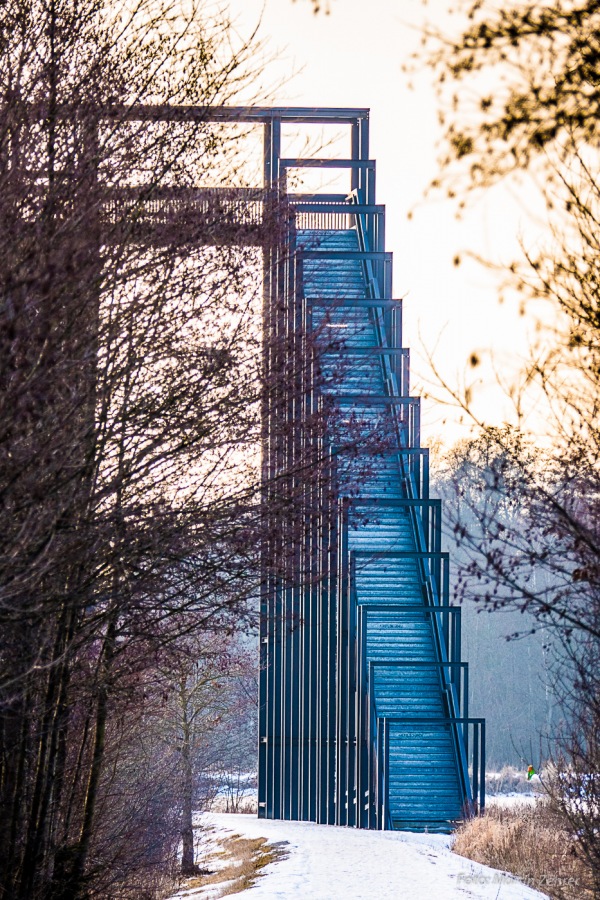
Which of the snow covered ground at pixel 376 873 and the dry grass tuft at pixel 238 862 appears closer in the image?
the snow covered ground at pixel 376 873

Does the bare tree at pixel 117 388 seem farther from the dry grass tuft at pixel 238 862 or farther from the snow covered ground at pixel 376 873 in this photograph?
the dry grass tuft at pixel 238 862

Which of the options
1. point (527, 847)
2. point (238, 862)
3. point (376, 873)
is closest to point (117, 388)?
point (376, 873)

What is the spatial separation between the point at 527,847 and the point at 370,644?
8.03m

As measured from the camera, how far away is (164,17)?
8.87m

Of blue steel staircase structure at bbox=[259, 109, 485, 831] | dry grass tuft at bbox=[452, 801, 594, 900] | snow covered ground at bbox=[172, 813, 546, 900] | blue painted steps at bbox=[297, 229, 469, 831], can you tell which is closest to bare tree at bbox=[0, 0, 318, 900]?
snow covered ground at bbox=[172, 813, 546, 900]

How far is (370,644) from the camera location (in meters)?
23.2

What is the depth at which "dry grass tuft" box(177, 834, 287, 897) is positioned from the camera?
52.3ft

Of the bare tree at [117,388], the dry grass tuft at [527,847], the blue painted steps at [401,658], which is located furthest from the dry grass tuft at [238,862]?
the bare tree at [117,388]

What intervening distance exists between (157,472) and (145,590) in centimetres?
90

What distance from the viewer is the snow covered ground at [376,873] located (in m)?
12.3

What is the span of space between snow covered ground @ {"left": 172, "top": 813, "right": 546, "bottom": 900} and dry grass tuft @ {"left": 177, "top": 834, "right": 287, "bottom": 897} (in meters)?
0.25

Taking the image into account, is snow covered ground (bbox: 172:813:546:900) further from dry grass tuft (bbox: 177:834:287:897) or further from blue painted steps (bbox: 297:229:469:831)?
blue painted steps (bbox: 297:229:469:831)

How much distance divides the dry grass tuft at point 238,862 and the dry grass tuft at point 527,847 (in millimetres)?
2601

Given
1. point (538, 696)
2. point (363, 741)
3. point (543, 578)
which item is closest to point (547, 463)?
point (363, 741)
